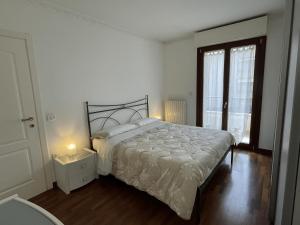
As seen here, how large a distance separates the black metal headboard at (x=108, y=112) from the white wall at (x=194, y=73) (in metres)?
1.14

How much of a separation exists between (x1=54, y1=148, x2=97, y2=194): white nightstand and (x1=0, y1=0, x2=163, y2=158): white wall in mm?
277

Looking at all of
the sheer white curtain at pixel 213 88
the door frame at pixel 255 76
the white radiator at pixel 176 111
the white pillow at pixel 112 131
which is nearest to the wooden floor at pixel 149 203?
the white pillow at pixel 112 131

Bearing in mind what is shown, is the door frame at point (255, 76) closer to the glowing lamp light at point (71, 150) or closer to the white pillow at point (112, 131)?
the white pillow at point (112, 131)

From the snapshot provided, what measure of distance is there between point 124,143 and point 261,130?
2872 mm

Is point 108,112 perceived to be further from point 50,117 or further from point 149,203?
point 149,203

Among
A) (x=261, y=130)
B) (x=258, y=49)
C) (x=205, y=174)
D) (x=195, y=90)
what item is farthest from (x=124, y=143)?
(x=258, y=49)

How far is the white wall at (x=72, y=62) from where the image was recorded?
7.52 feet

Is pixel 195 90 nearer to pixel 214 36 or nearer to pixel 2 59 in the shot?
pixel 214 36

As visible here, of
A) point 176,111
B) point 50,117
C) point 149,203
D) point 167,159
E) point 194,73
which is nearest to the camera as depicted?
point 167,159

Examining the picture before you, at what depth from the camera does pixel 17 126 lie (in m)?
2.21

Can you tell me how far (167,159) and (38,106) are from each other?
6.25 ft

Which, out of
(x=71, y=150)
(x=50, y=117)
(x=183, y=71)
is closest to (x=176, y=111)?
(x=183, y=71)

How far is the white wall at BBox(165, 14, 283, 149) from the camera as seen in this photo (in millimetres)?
3178

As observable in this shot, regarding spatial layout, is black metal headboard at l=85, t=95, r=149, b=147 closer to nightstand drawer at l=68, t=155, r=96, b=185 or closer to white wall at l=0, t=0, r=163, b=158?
white wall at l=0, t=0, r=163, b=158
